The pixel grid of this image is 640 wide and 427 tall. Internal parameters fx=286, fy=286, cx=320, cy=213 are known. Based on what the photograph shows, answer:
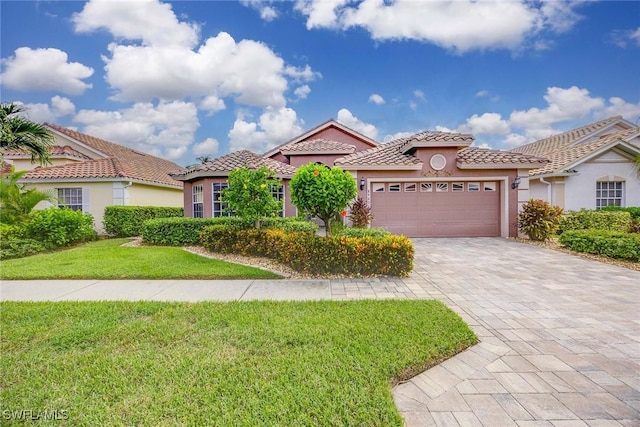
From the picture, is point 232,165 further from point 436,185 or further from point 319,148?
point 436,185

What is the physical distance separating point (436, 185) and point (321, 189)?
7.78 m

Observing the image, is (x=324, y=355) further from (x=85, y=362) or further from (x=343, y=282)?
(x=343, y=282)

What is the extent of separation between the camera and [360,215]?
1228 centimetres

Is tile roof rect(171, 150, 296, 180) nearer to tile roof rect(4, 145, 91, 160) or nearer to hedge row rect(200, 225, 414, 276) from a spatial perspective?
hedge row rect(200, 225, 414, 276)

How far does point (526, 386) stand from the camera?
2770mm

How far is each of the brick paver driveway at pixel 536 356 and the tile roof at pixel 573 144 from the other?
9.86 meters

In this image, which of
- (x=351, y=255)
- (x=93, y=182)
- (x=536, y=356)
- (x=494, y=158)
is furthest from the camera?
(x=93, y=182)

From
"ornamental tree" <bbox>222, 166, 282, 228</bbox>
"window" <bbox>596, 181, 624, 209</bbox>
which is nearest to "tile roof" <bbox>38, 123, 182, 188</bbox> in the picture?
"ornamental tree" <bbox>222, 166, 282, 228</bbox>

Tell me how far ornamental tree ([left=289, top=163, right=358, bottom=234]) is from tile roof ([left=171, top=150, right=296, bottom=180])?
5.24 m

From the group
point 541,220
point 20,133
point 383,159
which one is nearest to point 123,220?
point 20,133

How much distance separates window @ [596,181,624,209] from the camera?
14.5 m

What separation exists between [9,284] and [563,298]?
37.4 ft

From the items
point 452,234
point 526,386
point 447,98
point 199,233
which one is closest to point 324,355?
point 526,386

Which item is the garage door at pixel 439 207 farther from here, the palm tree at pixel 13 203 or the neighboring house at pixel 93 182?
the palm tree at pixel 13 203
